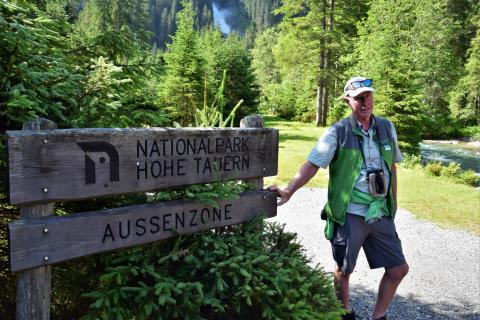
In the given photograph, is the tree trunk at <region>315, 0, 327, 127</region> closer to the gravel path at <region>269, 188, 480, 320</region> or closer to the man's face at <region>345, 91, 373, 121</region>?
the gravel path at <region>269, 188, 480, 320</region>

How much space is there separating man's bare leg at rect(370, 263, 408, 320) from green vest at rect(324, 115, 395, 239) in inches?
18.2

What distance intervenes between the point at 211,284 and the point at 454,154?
1029 inches

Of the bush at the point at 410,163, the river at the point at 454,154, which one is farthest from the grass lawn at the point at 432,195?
the river at the point at 454,154

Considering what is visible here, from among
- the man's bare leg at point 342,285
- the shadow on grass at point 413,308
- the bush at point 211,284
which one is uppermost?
the bush at point 211,284

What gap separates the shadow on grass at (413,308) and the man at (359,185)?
5.07 feet

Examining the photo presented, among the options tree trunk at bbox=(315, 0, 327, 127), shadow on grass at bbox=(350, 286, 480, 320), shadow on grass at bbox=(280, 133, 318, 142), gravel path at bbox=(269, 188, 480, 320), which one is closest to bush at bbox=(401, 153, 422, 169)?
shadow on grass at bbox=(280, 133, 318, 142)

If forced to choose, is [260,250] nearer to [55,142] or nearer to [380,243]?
[380,243]

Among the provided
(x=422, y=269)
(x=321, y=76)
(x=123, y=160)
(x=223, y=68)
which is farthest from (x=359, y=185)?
(x=321, y=76)

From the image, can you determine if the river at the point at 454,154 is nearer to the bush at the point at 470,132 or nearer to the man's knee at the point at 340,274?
the bush at the point at 470,132

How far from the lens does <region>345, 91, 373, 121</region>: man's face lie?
3420mm

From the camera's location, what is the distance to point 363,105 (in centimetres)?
343

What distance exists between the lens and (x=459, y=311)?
516 cm

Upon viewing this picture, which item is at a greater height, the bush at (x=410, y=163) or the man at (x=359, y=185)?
the man at (x=359, y=185)

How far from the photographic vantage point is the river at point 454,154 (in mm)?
21744
